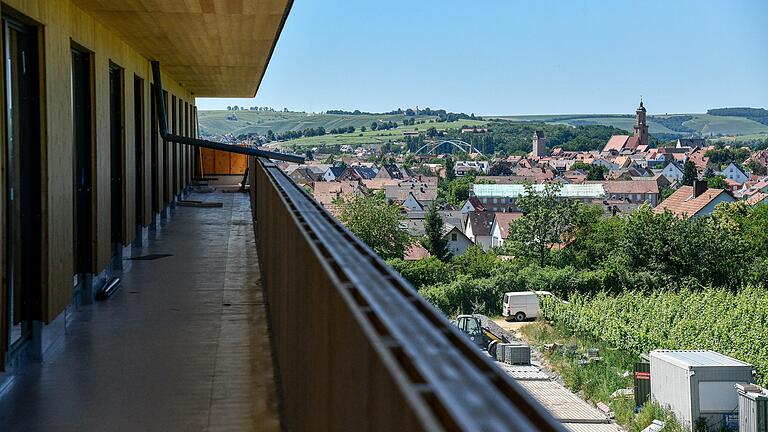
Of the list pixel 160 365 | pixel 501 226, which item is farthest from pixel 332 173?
pixel 160 365

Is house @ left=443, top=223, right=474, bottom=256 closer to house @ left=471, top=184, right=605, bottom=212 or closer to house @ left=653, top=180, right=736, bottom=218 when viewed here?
house @ left=653, top=180, right=736, bottom=218

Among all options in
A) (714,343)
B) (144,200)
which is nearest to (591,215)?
(714,343)

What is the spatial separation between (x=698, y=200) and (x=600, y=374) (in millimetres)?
56041

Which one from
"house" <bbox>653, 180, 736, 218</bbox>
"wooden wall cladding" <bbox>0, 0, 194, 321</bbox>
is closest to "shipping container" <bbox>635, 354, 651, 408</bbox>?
"wooden wall cladding" <bbox>0, 0, 194, 321</bbox>

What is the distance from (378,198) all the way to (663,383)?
40338 millimetres

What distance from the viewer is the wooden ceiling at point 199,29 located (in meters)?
8.57

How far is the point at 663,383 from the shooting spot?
39.4m

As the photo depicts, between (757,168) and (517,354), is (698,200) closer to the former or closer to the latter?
(517,354)

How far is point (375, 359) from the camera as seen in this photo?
6.09 feet

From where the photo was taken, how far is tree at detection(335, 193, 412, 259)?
73.9 m

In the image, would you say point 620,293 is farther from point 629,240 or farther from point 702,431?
point 702,431

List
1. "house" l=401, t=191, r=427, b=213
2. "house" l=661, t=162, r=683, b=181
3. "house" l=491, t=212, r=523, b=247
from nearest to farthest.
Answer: "house" l=491, t=212, r=523, b=247 → "house" l=401, t=191, r=427, b=213 → "house" l=661, t=162, r=683, b=181

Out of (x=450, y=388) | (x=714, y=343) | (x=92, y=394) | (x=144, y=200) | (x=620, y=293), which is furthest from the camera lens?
(x=620, y=293)

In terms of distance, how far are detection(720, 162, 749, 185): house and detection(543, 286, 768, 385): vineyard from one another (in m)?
98.2
